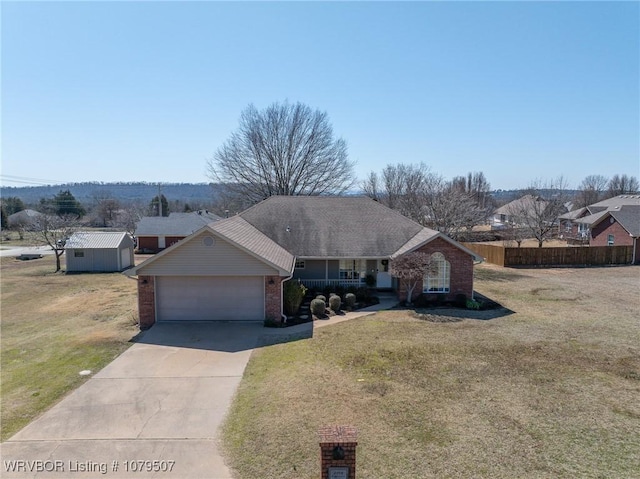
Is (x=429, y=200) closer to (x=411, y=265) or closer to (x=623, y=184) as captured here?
(x=411, y=265)

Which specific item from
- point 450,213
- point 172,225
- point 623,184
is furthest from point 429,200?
point 623,184

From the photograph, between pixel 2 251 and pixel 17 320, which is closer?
pixel 17 320

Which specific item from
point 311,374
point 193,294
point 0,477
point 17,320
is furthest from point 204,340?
point 17,320

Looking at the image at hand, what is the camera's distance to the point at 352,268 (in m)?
22.6

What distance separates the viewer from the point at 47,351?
49.5 feet

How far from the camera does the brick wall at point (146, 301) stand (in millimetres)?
17156

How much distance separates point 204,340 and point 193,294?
8.74 ft

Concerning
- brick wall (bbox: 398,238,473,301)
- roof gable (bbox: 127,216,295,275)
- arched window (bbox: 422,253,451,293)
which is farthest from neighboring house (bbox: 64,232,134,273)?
arched window (bbox: 422,253,451,293)

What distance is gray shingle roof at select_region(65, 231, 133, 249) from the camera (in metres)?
34.7

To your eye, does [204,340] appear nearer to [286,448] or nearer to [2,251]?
[286,448]

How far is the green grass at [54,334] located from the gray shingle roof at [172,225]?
14.1m

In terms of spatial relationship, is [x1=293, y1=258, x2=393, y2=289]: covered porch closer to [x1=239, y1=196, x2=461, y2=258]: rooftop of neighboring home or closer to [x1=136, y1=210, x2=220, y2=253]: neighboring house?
[x1=239, y1=196, x2=461, y2=258]: rooftop of neighboring home

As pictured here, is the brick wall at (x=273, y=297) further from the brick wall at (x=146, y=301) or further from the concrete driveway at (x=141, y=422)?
the brick wall at (x=146, y=301)

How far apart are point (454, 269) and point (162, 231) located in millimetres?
34718
